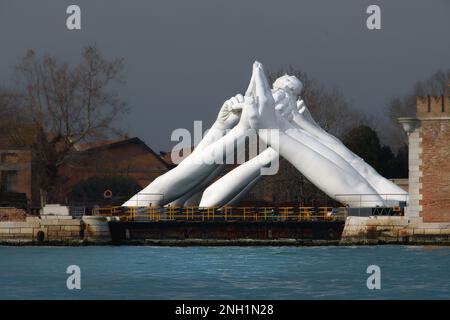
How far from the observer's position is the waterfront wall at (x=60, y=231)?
186ft

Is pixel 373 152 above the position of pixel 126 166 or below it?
below

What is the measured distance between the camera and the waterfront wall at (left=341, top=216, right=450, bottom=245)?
5047 centimetres

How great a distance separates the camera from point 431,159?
5006cm

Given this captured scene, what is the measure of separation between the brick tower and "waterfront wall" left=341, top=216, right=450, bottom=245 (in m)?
0.34

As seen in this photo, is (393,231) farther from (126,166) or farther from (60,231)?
(126,166)

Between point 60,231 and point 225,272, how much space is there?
15.1m

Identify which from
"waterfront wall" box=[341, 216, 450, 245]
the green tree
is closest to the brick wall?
"waterfront wall" box=[341, 216, 450, 245]

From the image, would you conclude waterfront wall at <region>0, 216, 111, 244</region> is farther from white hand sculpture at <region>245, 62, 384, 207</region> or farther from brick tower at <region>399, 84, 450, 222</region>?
brick tower at <region>399, 84, 450, 222</region>

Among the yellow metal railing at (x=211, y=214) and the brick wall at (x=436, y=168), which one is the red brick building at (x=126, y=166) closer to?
the yellow metal railing at (x=211, y=214)

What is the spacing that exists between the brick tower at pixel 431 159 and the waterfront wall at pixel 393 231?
335 millimetres

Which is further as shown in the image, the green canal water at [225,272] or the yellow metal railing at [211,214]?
the yellow metal railing at [211,214]
